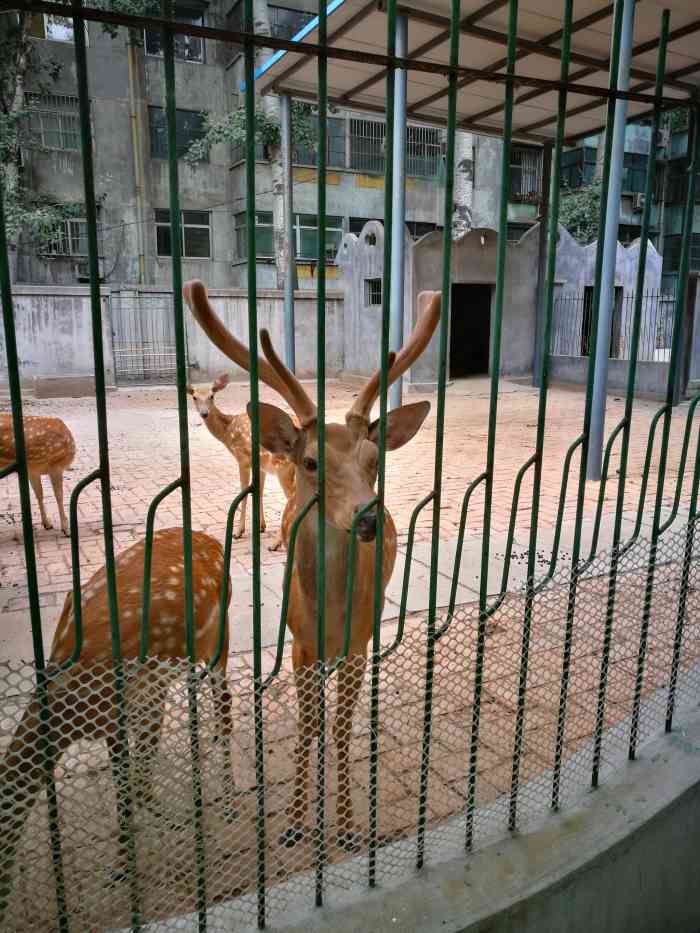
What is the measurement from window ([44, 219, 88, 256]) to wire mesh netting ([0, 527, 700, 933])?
2058 centimetres

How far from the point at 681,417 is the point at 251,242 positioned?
36.6 ft

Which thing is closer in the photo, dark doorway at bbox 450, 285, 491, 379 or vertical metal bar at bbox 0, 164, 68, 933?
vertical metal bar at bbox 0, 164, 68, 933

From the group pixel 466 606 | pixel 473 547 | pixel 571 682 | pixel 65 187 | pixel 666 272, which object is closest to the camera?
pixel 571 682

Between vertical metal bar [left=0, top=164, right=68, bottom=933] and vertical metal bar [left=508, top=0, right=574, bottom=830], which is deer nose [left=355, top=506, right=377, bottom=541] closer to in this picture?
vertical metal bar [left=508, top=0, right=574, bottom=830]

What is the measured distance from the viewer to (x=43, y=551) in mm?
5148

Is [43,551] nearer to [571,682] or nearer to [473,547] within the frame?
[473,547]

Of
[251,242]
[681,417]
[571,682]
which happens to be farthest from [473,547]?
[681,417]

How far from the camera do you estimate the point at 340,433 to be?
88.4 inches

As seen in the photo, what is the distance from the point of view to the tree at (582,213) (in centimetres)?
2267

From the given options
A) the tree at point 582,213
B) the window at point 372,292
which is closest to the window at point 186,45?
the window at point 372,292

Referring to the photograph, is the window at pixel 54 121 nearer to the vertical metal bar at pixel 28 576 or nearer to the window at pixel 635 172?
the window at pixel 635 172

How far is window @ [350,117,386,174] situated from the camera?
22375 mm

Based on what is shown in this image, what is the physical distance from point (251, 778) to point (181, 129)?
74.3 ft

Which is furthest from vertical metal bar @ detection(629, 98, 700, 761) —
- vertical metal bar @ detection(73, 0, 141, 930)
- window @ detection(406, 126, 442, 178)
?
window @ detection(406, 126, 442, 178)
